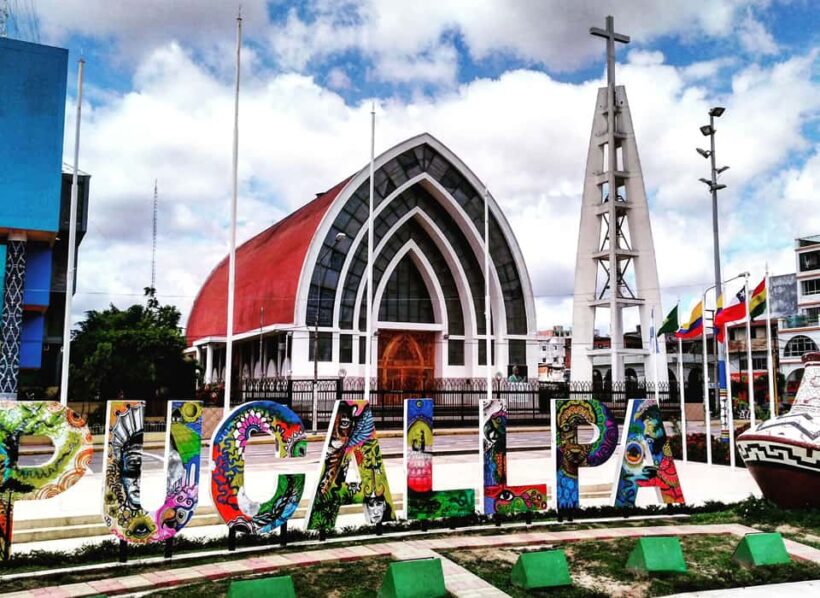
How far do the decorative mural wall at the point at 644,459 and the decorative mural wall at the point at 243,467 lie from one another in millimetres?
5223

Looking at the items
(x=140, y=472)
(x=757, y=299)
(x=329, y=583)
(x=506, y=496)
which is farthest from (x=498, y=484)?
(x=757, y=299)

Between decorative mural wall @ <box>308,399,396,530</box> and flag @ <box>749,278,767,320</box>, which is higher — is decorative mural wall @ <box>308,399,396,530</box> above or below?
below

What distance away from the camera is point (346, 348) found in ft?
131

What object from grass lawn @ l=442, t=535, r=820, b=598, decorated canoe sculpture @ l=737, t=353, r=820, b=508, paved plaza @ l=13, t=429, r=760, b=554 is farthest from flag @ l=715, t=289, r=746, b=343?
grass lawn @ l=442, t=535, r=820, b=598

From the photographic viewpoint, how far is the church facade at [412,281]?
4006 cm

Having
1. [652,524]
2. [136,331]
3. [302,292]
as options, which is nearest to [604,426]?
[652,524]

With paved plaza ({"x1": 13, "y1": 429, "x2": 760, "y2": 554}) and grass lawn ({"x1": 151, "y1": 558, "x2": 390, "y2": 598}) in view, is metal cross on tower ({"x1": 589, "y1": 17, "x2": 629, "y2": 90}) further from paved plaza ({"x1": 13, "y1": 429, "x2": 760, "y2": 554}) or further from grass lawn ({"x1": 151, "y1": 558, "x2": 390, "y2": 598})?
grass lawn ({"x1": 151, "y1": 558, "x2": 390, "y2": 598})

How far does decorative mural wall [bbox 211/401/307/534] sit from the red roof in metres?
28.5

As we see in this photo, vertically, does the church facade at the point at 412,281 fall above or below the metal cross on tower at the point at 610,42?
below

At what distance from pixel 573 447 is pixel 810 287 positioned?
180 feet

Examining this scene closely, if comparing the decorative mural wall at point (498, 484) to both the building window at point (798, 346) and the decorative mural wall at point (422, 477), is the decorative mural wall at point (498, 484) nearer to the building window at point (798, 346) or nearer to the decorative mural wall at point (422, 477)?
the decorative mural wall at point (422, 477)

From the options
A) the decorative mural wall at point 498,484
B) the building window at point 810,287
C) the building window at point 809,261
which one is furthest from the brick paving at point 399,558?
the building window at point 809,261

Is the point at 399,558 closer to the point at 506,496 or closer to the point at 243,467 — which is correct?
the point at 243,467

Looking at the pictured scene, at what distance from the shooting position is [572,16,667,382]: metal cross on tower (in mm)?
41906
